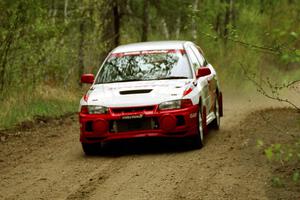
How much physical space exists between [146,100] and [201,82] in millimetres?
1612

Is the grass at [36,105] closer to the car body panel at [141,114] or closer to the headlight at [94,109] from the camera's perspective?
the headlight at [94,109]

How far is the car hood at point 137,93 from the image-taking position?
37.0ft

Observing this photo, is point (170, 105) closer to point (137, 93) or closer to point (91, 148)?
point (137, 93)

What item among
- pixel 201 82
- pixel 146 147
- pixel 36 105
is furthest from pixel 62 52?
pixel 146 147

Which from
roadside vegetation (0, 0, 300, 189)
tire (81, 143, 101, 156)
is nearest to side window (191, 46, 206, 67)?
roadside vegetation (0, 0, 300, 189)

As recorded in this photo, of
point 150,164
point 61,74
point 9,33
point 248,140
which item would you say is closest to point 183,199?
point 150,164

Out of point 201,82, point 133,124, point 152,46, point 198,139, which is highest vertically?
point 152,46

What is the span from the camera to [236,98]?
82.9ft

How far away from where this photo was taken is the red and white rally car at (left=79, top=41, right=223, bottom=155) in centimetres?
1127

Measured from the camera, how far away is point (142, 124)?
11.3 meters

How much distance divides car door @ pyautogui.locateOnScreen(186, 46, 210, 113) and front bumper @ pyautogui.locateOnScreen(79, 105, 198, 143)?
86 cm

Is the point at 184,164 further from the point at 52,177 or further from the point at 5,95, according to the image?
the point at 5,95

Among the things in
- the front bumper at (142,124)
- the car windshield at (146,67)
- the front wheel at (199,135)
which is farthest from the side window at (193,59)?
the front bumper at (142,124)

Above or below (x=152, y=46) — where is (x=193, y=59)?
below
